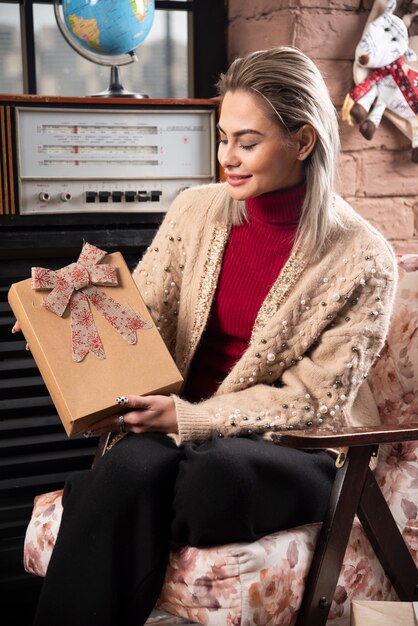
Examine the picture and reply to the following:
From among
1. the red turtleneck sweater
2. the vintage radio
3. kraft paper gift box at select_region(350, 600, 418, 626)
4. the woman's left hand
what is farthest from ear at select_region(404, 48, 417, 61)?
kraft paper gift box at select_region(350, 600, 418, 626)

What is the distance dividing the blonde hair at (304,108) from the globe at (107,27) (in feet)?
1.94

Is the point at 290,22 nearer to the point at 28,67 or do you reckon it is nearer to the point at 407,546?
the point at 28,67

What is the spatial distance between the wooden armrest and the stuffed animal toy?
108cm

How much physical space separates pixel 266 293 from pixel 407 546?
520 mm

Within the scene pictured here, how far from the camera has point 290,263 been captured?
168cm

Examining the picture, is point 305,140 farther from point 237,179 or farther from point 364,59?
point 364,59

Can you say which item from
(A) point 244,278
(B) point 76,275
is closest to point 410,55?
(A) point 244,278

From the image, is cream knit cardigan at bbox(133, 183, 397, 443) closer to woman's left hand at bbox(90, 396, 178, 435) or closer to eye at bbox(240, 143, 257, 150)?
woman's left hand at bbox(90, 396, 178, 435)

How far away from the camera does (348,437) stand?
1.41m

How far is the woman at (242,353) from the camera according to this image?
4.66ft

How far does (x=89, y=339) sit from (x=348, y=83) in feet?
3.85

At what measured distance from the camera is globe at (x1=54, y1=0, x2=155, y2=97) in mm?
2137

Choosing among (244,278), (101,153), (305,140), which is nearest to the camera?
(305,140)

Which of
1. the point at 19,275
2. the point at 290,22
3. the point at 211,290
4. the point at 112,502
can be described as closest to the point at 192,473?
the point at 112,502
